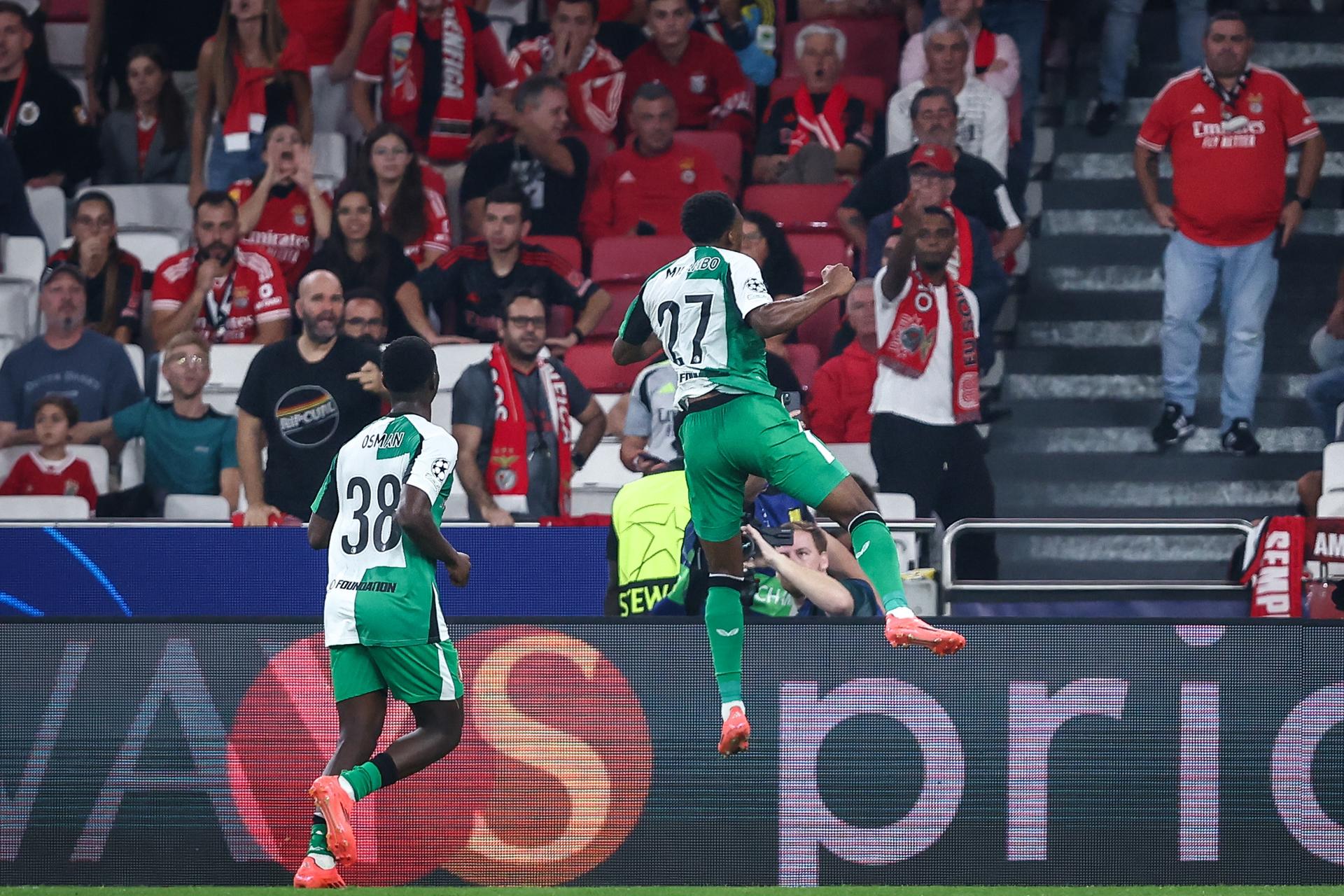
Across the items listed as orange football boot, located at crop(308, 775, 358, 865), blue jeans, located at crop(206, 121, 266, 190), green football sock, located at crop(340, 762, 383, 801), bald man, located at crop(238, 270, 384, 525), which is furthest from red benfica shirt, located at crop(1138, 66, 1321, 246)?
orange football boot, located at crop(308, 775, 358, 865)

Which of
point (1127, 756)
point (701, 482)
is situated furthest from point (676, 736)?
point (1127, 756)

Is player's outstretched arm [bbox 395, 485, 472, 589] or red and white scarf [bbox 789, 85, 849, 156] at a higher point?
red and white scarf [bbox 789, 85, 849, 156]

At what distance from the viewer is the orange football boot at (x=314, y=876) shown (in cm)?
670

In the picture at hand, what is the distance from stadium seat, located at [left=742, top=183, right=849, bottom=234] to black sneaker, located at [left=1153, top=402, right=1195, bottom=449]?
7.51ft

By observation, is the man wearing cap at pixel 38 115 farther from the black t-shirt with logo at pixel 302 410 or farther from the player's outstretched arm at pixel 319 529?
the player's outstretched arm at pixel 319 529

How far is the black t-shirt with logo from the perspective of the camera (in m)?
10.2

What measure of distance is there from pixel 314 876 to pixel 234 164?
6.97 meters

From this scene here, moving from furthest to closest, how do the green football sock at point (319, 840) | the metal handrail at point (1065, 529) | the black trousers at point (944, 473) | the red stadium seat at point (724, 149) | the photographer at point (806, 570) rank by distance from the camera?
the red stadium seat at point (724, 149) < the black trousers at point (944, 473) < the metal handrail at point (1065, 529) < the photographer at point (806, 570) < the green football sock at point (319, 840)

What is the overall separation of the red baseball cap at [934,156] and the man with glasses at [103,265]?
4.69m

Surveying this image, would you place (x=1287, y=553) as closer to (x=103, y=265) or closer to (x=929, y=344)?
(x=929, y=344)

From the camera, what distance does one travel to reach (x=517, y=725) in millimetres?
7555

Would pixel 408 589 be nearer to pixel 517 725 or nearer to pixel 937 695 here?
pixel 517 725

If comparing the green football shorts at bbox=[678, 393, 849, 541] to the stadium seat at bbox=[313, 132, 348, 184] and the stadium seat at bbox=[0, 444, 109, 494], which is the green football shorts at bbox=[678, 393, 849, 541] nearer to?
the stadium seat at bbox=[0, 444, 109, 494]

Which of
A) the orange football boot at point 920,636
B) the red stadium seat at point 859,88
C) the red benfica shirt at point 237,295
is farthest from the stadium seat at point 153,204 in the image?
the orange football boot at point 920,636
